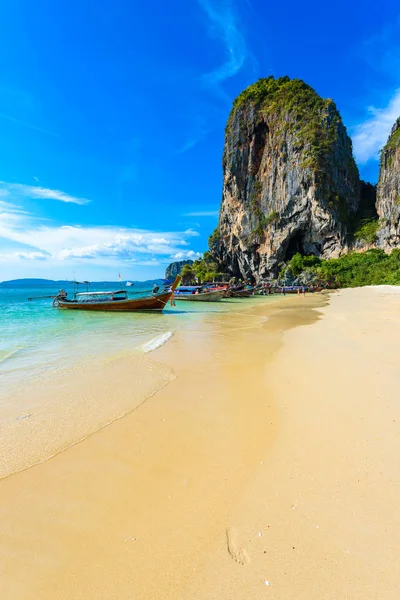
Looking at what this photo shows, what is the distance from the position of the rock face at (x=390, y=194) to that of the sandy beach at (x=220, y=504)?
54700 millimetres

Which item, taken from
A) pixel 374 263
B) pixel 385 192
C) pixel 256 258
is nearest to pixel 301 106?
pixel 385 192

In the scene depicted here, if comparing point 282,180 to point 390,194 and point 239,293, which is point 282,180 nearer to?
point 390,194

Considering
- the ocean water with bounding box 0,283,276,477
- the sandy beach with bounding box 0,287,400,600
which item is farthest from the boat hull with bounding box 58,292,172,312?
the sandy beach with bounding box 0,287,400,600

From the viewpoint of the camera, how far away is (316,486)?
104 inches

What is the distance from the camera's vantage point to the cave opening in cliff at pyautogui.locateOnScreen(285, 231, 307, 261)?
208ft

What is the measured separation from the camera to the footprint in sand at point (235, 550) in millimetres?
1936

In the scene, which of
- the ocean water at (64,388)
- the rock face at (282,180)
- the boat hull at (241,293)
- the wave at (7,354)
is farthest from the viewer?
the rock face at (282,180)

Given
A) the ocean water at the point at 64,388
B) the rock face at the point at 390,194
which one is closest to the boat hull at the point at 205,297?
the ocean water at the point at 64,388

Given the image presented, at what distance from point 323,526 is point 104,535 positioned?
68.8 inches

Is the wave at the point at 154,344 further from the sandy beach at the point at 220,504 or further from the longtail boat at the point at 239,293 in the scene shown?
the longtail boat at the point at 239,293

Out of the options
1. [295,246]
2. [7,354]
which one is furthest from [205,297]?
[295,246]

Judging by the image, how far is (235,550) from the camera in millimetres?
2006

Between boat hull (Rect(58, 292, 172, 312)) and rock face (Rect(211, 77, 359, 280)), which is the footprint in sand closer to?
boat hull (Rect(58, 292, 172, 312))

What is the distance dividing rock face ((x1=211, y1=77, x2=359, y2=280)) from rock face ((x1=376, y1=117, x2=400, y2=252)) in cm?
643
